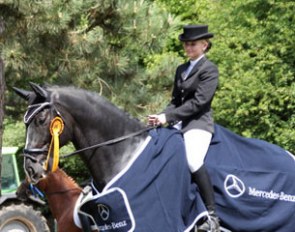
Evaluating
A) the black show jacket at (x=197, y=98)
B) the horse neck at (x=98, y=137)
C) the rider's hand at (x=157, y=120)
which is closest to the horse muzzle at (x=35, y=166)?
the horse neck at (x=98, y=137)

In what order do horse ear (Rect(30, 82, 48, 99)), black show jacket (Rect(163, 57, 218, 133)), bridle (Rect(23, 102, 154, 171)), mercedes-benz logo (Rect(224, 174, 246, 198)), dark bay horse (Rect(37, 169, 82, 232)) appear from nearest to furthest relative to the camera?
bridle (Rect(23, 102, 154, 171)), horse ear (Rect(30, 82, 48, 99)), black show jacket (Rect(163, 57, 218, 133)), mercedes-benz logo (Rect(224, 174, 246, 198)), dark bay horse (Rect(37, 169, 82, 232))

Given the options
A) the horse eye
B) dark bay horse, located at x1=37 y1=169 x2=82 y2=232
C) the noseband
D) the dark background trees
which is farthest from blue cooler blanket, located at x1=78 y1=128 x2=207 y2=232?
the dark background trees

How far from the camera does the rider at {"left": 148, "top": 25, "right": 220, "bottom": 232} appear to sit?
609 centimetres

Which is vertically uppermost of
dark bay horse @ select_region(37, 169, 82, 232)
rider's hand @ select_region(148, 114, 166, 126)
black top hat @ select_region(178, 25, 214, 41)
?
black top hat @ select_region(178, 25, 214, 41)

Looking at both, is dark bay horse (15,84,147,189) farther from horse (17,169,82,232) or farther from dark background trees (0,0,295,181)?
dark background trees (0,0,295,181)

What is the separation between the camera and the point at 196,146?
6133 millimetres

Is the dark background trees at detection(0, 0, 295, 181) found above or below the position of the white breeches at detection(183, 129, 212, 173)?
below

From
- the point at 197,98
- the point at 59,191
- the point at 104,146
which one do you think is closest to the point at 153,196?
the point at 104,146

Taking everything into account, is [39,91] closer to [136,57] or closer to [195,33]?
[195,33]

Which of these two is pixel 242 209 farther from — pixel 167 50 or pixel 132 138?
pixel 167 50

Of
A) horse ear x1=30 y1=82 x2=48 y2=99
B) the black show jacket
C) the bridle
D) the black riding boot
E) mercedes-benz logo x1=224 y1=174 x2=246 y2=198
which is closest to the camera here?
the bridle

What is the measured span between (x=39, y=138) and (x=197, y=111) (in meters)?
1.37

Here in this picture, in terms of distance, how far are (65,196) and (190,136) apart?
3825mm

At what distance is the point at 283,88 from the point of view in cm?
1245
